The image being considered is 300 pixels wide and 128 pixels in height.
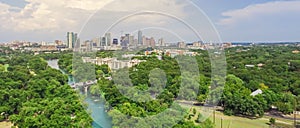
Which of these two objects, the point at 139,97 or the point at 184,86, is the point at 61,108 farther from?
the point at 184,86

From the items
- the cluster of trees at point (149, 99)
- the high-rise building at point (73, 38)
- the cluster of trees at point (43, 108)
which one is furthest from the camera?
the high-rise building at point (73, 38)

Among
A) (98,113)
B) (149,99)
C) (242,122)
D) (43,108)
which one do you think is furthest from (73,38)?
(242,122)

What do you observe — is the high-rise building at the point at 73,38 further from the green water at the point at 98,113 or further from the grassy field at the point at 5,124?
the grassy field at the point at 5,124

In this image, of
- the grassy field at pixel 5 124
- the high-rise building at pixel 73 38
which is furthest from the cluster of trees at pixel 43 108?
the high-rise building at pixel 73 38

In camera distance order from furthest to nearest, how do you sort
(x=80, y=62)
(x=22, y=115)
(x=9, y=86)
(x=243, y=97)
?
1. (x=9, y=86)
2. (x=243, y=97)
3. (x=80, y=62)
4. (x=22, y=115)

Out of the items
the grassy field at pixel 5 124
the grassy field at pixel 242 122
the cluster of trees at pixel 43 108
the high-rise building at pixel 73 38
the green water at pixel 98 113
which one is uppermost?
the high-rise building at pixel 73 38

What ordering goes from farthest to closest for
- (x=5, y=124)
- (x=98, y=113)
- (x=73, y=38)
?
(x=73, y=38), (x=98, y=113), (x=5, y=124)

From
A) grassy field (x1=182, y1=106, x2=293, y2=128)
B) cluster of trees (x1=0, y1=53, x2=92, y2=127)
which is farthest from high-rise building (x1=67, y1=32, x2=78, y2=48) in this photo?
grassy field (x1=182, y1=106, x2=293, y2=128)

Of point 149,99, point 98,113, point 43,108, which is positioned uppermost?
point 149,99

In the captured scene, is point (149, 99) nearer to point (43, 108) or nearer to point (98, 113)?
point (98, 113)

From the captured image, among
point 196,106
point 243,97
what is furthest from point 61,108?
point 243,97

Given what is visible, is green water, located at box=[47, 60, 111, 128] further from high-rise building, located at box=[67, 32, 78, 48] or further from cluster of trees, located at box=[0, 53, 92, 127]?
high-rise building, located at box=[67, 32, 78, 48]
